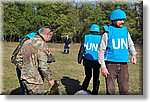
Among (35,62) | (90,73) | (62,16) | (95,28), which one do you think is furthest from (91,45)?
(35,62)

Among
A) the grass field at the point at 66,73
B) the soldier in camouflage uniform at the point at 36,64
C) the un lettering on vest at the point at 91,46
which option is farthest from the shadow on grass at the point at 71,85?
the soldier in camouflage uniform at the point at 36,64

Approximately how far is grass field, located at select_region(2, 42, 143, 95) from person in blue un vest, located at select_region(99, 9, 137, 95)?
0.23m

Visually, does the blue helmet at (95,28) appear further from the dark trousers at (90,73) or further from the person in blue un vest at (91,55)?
the dark trousers at (90,73)

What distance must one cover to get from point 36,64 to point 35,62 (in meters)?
0.02

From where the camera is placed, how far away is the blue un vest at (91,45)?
3173mm

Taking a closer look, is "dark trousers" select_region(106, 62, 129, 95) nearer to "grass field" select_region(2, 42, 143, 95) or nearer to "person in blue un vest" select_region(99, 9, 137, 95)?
"person in blue un vest" select_region(99, 9, 137, 95)

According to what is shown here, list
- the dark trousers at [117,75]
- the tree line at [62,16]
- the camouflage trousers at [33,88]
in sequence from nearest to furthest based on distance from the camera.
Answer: the camouflage trousers at [33,88], the dark trousers at [117,75], the tree line at [62,16]

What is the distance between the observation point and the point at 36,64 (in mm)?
2652

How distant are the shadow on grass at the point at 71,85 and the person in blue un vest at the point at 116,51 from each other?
0.46 m

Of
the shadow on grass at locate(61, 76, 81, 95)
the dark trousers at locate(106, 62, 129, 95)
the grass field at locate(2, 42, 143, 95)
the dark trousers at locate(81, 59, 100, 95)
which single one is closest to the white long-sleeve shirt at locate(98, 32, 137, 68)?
the dark trousers at locate(106, 62, 129, 95)

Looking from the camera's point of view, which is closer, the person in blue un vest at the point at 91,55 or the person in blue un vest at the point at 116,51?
the person in blue un vest at the point at 116,51

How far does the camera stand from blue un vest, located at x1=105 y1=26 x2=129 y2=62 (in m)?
2.85

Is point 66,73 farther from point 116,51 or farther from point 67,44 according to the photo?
point 116,51

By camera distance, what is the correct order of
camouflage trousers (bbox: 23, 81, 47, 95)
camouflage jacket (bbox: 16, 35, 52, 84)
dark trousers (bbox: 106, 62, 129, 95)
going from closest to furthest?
camouflage jacket (bbox: 16, 35, 52, 84), camouflage trousers (bbox: 23, 81, 47, 95), dark trousers (bbox: 106, 62, 129, 95)
